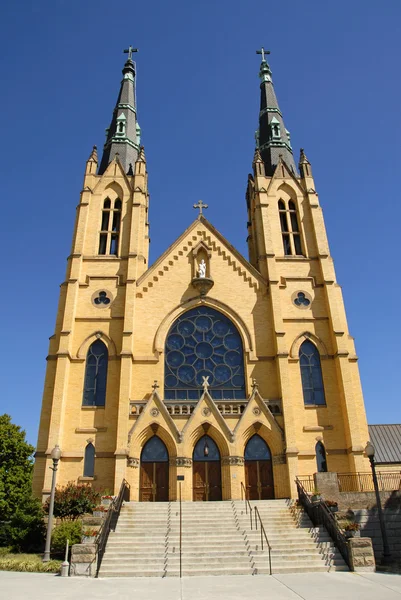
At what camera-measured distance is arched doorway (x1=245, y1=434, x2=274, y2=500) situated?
72.9 feet

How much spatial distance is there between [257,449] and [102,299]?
465 inches

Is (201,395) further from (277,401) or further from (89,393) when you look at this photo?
(89,393)

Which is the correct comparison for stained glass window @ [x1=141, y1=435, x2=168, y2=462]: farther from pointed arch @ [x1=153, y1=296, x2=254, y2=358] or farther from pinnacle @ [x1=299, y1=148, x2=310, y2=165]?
pinnacle @ [x1=299, y1=148, x2=310, y2=165]

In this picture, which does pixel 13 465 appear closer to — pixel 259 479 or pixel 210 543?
pixel 259 479

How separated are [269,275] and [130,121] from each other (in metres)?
18.0

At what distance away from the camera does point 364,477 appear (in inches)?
869

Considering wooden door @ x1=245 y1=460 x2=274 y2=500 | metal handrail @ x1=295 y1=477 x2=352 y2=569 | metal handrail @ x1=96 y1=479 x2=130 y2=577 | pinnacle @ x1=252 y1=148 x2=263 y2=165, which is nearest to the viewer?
metal handrail @ x1=96 y1=479 x2=130 y2=577

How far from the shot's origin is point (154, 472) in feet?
73.5

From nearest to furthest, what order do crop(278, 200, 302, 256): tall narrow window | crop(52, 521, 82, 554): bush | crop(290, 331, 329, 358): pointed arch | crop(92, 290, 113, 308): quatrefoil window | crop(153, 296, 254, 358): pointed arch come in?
crop(52, 521, 82, 554): bush < crop(290, 331, 329, 358): pointed arch < crop(153, 296, 254, 358): pointed arch < crop(92, 290, 113, 308): quatrefoil window < crop(278, 200, 302, 256): tall narrow window

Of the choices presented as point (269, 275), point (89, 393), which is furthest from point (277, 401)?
point (89, 393)

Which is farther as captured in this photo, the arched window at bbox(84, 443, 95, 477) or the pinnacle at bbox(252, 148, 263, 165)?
the pinnacle at bbox(252, 148, 263, 165)

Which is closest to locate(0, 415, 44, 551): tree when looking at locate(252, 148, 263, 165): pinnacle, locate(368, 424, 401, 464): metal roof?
locate(368, 424, 401, 464): metal roof

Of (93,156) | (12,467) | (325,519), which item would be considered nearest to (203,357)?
(325,519)

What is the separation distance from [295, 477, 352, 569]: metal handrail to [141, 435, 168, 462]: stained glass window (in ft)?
21.5
